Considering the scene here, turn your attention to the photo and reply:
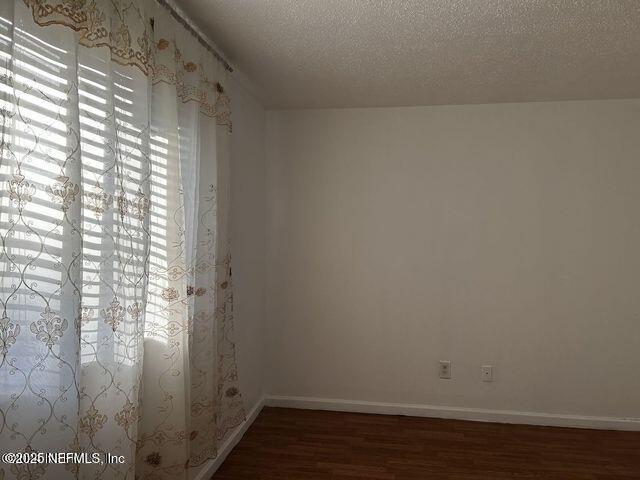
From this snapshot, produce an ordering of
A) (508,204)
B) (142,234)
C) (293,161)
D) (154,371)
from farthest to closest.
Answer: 1. (293,161)
2. (508,204)
3. (154,371)
4. (142,234)

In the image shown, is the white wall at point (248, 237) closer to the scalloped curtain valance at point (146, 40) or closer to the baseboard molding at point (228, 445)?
the baseboard molding at point (228, 445)

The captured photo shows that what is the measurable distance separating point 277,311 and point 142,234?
198 cm

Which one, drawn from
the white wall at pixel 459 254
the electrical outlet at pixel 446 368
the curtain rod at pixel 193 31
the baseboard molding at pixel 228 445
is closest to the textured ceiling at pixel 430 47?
the curtain rod at pixel 193 31

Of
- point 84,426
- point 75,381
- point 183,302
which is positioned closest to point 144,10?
point 183,302

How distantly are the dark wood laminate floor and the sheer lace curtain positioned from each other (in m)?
0.65

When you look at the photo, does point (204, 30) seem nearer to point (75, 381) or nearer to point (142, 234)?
point (142, 234)

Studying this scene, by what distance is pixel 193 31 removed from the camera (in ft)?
6.68

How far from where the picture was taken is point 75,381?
1313 mm

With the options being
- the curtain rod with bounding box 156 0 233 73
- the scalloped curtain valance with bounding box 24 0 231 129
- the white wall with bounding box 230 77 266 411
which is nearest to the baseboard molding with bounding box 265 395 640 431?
the white wall with bounding box 230 77 266 411

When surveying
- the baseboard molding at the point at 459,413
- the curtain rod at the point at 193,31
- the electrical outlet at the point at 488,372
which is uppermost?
the curtain rod at the point at 193,31

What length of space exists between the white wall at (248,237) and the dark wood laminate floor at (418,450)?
1.45 feet

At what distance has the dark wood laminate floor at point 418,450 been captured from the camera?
2.53 meters

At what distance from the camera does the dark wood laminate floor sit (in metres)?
2.53

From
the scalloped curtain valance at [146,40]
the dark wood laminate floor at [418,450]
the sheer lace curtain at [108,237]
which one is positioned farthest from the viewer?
the dark wood laminate floor at [418,450]
